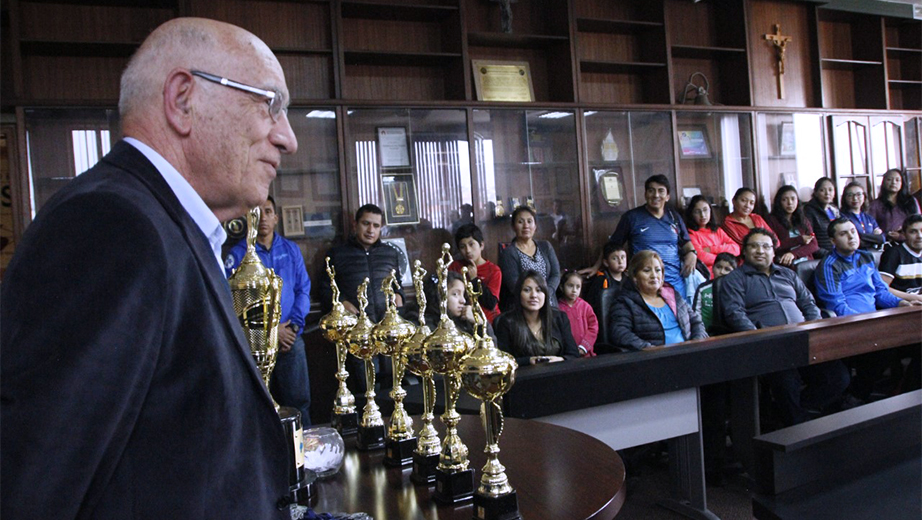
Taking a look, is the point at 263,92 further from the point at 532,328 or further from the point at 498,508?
the point at 532,328

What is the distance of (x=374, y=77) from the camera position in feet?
15.2

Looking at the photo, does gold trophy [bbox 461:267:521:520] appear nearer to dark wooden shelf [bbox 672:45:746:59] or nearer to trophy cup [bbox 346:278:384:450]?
trophy cup [bbox 346:278:384:450]

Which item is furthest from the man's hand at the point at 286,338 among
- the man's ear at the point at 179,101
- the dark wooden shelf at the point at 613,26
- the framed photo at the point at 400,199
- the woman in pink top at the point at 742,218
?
the woman in pink top at the point at 742,218

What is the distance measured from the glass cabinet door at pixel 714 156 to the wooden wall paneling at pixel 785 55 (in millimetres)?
419

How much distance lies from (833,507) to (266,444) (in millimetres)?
1420

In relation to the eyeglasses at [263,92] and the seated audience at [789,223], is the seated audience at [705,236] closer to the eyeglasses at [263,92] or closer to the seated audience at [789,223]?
the seated audience at [789,223]

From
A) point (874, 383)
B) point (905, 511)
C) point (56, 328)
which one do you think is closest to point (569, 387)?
point (905, 511)

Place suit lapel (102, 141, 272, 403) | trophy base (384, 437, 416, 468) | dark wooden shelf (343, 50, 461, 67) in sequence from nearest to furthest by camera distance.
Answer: suit lapel (102, 141, 272, 403) → trophy base (384, 437, 416, 468) → dark wooden shelf (343, 50, 461, 67)

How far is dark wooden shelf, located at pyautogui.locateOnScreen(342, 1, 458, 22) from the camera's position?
14.7 feet

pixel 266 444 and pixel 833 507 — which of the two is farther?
pixel 833 507

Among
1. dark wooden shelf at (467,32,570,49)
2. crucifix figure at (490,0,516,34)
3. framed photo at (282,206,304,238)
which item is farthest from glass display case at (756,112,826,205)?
framed photo at (282,206,304,238)

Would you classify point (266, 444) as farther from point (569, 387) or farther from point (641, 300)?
point (641, 300)

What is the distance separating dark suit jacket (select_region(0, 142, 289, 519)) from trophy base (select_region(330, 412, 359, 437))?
0.89m

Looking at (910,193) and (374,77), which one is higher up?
(374,77)
